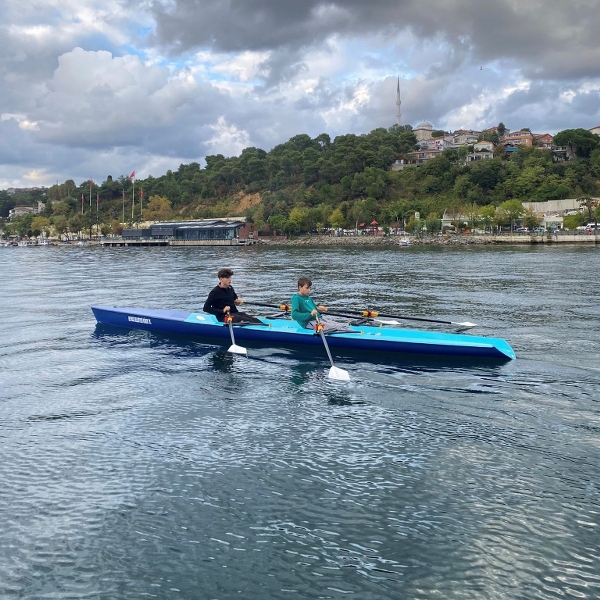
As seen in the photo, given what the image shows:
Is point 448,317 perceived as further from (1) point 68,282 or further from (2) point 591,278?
(1) point 68,282

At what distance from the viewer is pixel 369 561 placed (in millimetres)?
5980

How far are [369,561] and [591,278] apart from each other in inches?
1325

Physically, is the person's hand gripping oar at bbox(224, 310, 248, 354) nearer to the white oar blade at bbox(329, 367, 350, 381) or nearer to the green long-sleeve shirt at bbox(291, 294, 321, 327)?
the green long-sleeve shirt at bbox(291, 294, 321, 327)

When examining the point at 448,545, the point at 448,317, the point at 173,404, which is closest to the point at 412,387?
the point at 173,404

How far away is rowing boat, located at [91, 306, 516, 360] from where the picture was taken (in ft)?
44.7

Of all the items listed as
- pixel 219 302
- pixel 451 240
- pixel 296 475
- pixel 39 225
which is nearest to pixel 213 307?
pixel 219 302

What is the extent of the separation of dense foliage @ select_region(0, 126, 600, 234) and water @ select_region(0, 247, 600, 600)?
10380cm

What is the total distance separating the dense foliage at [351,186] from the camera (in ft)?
423

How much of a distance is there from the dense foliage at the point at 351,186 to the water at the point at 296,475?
10380 cm

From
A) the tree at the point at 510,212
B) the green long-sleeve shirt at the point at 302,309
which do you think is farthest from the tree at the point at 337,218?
the green long-sleeve shirt at the point at 302,309

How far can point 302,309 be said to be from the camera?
1473 centimetres

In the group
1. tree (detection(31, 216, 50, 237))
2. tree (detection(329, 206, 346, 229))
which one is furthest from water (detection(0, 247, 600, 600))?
tree (detection(31, 216, 50, 237))

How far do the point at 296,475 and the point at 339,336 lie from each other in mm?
6824

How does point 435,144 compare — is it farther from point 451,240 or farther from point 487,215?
point 451,240
